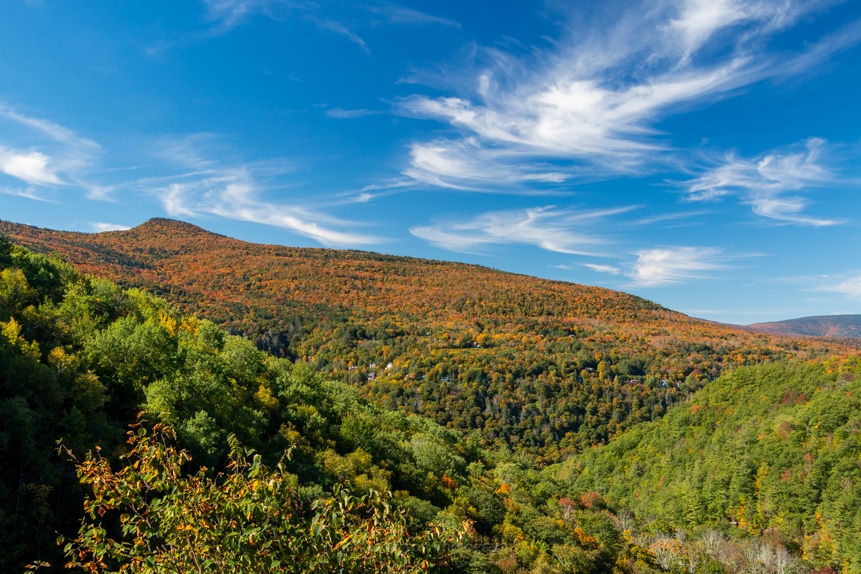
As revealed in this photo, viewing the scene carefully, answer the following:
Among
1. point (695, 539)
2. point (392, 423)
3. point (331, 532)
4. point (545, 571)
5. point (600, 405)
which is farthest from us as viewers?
point (600, 405)

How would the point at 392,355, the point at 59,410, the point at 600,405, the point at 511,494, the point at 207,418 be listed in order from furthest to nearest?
the point at 392,355 → the point at 600,405 → the point at 511,494 → the point at 207,418 → the point at 59,410

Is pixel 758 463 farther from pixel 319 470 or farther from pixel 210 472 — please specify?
pixel 210 472

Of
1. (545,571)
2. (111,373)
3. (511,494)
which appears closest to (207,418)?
(111,373)

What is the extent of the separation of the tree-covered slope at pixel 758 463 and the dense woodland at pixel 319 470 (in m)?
0.48

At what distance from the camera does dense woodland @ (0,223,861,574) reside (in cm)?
689

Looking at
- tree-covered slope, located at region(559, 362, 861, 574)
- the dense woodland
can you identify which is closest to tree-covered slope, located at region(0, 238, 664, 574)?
the dense woodland

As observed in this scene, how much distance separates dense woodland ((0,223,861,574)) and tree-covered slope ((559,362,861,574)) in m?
0.48

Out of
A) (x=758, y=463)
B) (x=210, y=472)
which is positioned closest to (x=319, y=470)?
(x=210, y=472)

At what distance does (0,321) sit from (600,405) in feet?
577

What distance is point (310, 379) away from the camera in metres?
62.0

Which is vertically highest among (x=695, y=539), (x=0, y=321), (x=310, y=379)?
(x=0, y=321)

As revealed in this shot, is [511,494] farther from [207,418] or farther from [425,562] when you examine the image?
[425,562]

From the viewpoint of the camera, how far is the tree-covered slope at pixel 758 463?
85000 mm

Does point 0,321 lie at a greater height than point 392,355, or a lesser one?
greater
